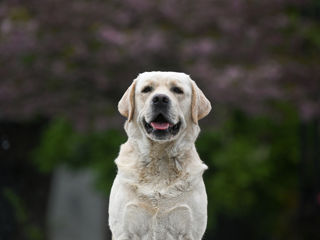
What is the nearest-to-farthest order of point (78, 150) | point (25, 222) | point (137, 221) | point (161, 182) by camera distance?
point (137, 221)
point (161, 182)
point (25, 222)
point (78, 150)

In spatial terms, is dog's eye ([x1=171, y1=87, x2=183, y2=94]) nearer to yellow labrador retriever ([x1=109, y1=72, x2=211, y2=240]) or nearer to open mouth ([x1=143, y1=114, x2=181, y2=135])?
yellow labrador retriever ([x1=109, y1=72, x2=211, y2=240])

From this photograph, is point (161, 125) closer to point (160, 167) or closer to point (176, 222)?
point (160, 167)

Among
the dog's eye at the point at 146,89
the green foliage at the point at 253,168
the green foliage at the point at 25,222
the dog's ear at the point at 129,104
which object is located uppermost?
the dog's eye at the point at 146,89

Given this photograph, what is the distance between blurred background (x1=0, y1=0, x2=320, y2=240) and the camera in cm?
1270

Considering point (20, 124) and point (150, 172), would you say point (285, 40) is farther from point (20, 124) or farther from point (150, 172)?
point (150, 172)

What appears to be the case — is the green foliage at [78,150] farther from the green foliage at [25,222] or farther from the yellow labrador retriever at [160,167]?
the yellow labrador retriever at [160,167]

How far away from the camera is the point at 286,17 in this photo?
543 inches

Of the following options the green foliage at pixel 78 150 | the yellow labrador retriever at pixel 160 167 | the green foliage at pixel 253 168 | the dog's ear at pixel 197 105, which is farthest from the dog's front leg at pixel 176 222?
the green foliage at pixel 78 150

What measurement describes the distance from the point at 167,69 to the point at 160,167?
7887 millimetres

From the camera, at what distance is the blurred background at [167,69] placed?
12.7 m

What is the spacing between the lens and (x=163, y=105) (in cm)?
491

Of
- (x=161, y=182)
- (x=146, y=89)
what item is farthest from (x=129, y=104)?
(x=161, y=182)

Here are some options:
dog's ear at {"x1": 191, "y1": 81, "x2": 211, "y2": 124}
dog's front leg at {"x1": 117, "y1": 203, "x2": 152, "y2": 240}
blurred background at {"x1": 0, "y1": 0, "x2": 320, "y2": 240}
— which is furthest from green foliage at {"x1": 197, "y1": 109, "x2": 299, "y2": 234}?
dog's front leg at {"x1": 117, "y1": 203, "x2": 152, "y2": 240}

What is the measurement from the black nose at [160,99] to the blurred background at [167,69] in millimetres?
6747
